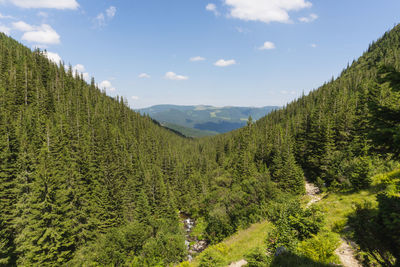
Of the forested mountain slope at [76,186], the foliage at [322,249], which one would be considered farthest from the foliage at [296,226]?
the forested mountain slope at [76,186]

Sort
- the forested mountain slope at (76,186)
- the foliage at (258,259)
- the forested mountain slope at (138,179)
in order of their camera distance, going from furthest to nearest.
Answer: the forested mountain slope at (76,186), the forested mountain slope at (138,179), the foliage at (258,259)

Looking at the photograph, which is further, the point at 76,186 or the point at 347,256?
the point at 76,186

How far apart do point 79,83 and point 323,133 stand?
158214 millimetres

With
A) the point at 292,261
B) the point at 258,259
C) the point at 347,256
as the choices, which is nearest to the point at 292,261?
the point at 292,261

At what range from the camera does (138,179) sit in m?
77.8

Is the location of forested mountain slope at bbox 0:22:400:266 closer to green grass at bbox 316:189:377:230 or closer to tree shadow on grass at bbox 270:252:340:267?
tree shadow on grass at bbox 270:252:340:267

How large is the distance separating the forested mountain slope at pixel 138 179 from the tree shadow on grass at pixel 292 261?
100 centimetres

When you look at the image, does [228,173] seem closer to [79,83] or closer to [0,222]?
[0,222]

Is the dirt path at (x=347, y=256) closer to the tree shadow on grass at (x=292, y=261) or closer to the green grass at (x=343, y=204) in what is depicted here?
the tree shadow on grass at (x=292, y=261)

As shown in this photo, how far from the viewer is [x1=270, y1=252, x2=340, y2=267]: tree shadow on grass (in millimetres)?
11261

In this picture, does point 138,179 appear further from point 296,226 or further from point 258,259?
point 296,226

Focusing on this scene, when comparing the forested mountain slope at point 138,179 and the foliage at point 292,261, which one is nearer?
the foliage at point 292,261

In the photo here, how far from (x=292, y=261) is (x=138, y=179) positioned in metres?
74.6

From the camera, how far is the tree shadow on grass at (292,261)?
36.9 ft
